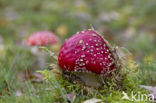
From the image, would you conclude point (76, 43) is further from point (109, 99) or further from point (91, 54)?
point (109, 99)

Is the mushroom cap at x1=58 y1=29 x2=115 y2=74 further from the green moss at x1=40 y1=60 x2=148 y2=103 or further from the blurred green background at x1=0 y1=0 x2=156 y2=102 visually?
the blurred green background at x1=0 y1=0 x2=156 y2=102

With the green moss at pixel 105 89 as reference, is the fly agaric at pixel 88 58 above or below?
above

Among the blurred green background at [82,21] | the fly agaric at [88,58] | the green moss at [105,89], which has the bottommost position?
the green moss at [105,89]

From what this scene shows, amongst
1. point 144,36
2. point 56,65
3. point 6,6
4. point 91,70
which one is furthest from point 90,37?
point 6,6

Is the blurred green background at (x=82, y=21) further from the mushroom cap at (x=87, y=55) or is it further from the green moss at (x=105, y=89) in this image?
the mushroom cap at (x=87, y=55)

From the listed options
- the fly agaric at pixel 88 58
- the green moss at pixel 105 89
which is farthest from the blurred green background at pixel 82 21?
the fly agaric at pixel 88 58

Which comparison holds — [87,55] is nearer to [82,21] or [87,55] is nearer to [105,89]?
[105,89]

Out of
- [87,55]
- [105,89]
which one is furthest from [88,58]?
[105,89]
